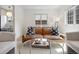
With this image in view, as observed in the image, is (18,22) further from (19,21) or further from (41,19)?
(41,19)

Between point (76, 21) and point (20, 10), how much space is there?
756 millimetres

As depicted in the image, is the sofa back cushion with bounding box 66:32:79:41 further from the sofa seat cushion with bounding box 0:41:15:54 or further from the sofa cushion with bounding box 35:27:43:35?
the sofa seat cushion with bounding box 0:41:15:54

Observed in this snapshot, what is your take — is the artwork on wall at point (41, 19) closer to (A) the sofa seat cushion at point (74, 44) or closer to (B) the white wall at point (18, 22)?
(B) the white wall at point (18, 22)

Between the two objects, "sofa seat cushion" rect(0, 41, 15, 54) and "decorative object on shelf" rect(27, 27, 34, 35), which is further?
"decorative object on shelf" rect(27, 27, 34, 35)

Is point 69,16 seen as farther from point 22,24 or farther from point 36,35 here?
point 22,24

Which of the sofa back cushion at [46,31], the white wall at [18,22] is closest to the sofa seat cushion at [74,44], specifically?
the sofa back cushion at [46,31]

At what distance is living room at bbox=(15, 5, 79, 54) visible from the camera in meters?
1.60

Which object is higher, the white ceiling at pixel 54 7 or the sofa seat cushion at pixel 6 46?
the white ceiling at pixel 54 7

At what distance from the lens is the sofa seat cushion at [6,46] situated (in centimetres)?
154

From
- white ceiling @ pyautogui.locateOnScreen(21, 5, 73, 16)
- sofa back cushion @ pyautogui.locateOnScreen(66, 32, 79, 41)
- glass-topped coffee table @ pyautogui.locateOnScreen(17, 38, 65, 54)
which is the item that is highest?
white ceiling @ pyautogui.locateOnScreen(21, 5, 73, 16)

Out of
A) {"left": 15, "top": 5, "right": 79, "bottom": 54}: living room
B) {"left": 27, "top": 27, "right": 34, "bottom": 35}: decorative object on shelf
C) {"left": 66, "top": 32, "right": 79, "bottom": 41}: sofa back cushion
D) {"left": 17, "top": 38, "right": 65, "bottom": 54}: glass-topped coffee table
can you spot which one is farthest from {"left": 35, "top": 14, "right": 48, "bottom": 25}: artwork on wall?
{"left": 66, "top": 32, "right": 79, "bottom": 41}: sofa back cushion

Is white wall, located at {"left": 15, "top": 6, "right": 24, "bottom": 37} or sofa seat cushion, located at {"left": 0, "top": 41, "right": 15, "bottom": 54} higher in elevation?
white wall, located at {"left": 15, "top": 6, "right": 24, "bottom": 37}

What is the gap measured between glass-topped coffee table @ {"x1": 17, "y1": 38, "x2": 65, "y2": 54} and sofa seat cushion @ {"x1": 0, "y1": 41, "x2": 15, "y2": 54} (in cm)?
10

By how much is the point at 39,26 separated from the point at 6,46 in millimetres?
511
